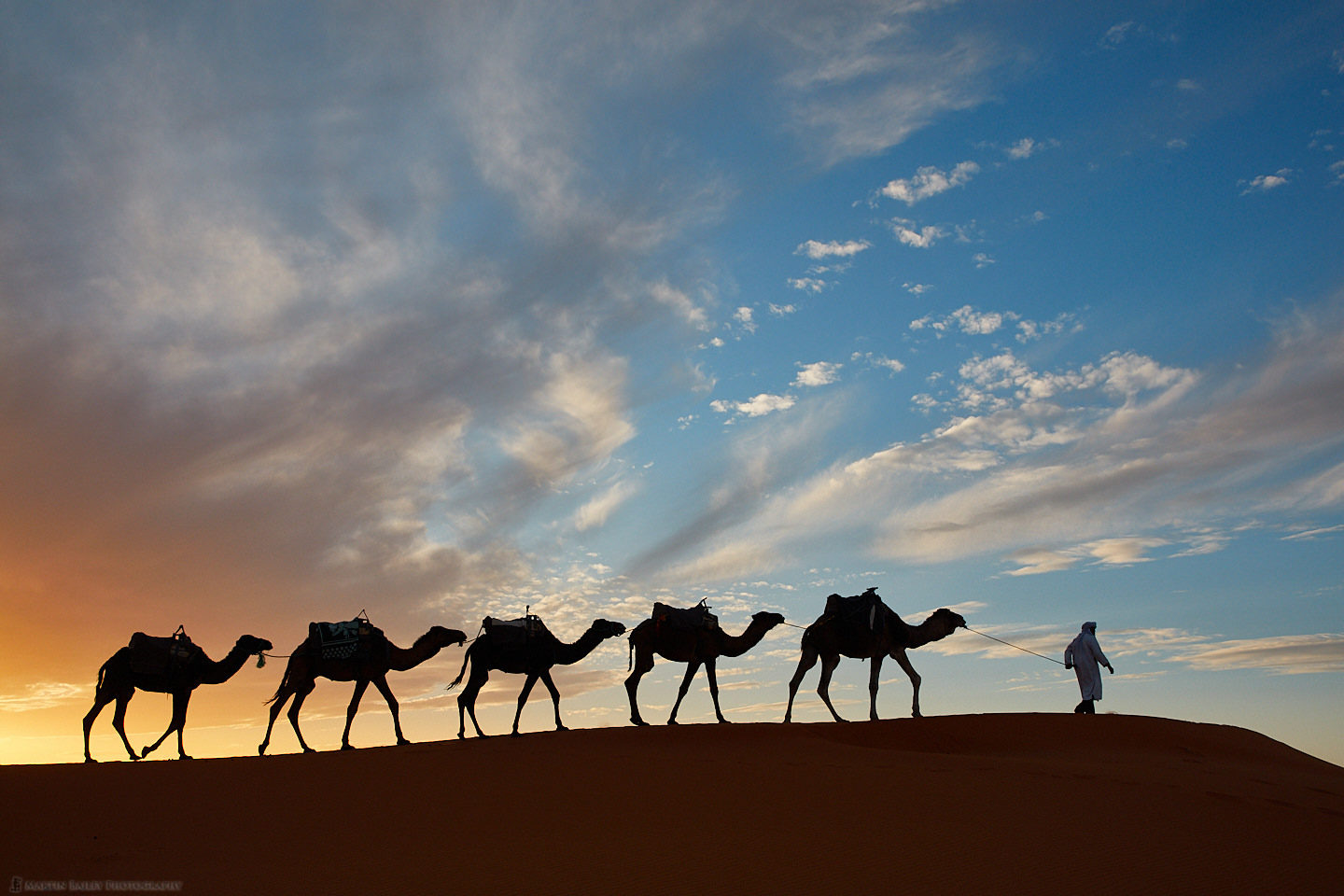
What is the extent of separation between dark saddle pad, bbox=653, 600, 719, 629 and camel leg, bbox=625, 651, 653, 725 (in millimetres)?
754

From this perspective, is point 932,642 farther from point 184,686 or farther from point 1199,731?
point 184,686

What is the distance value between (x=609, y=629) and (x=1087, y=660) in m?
10.9

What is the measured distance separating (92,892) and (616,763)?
22.0ft

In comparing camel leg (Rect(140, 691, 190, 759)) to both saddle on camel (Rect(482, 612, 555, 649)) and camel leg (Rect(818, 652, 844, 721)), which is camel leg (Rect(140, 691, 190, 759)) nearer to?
saddle on camel (Rect(482, 612, 555, 649))

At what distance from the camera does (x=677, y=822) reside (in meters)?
10.1

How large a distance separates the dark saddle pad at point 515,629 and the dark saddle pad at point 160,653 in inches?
243

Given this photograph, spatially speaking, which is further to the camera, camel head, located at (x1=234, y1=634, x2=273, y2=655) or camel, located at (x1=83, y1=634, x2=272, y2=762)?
camel head, located at (x1=234, y1=634, x2=273, y2=655)

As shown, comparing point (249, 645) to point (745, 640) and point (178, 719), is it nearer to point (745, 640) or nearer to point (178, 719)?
point (178, 719)

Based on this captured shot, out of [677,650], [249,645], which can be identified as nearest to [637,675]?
[677,650]

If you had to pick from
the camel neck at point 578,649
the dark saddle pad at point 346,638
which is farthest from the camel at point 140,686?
the camel neck at point 578,649

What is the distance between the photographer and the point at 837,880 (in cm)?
827

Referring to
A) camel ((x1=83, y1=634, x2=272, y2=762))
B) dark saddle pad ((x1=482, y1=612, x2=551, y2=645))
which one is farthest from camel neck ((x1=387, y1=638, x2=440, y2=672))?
camel ((x1=83, y1=634, x2=272, y2=762))

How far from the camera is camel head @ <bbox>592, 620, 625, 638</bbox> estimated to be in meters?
20.9

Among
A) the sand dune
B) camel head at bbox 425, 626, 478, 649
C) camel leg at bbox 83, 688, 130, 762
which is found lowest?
the sand dune
